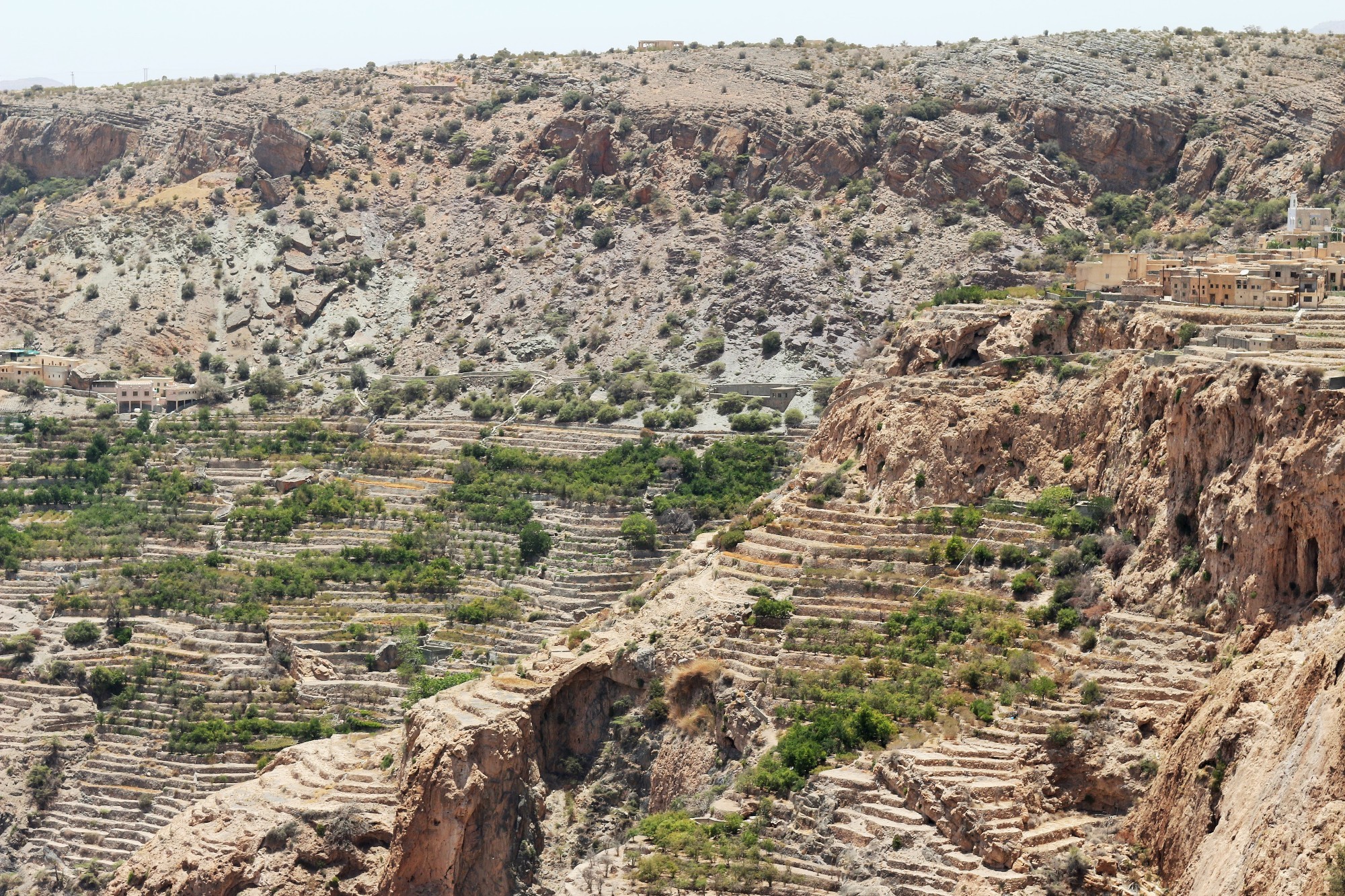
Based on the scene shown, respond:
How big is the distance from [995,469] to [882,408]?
4487mm

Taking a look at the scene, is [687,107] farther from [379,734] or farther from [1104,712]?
[1104,712]

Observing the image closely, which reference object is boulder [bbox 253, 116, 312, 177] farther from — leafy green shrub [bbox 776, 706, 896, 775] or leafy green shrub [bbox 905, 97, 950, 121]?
leafy green shrub [bbox 776, 706, 896, 775]

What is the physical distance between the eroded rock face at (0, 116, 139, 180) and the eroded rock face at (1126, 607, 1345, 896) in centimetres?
8301

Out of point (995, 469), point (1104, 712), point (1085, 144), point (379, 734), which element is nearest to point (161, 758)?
point (379, 734)

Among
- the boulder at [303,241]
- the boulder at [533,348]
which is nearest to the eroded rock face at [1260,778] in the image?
the boulder at [533,348]

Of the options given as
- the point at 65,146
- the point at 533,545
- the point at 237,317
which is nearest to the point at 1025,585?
the point at 533,545

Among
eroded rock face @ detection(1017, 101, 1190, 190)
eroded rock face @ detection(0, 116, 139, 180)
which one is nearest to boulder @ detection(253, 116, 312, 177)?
eroded rock face @ detection(0, 116, 139, 180)

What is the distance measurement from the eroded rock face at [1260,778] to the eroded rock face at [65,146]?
272ft

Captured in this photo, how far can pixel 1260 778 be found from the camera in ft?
120

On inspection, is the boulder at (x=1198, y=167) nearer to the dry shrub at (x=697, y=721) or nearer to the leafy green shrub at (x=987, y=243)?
the leafy green shrub at (x=987, y=243)

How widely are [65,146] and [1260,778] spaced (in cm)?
9029

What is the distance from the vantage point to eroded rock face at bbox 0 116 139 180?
114m

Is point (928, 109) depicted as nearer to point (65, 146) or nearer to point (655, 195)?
point (655, 195)

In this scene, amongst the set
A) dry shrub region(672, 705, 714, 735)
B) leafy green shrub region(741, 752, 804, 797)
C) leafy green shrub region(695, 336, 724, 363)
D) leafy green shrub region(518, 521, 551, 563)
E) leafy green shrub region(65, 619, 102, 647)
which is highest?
leafy green shrub region(695, 336, 724, 363)
